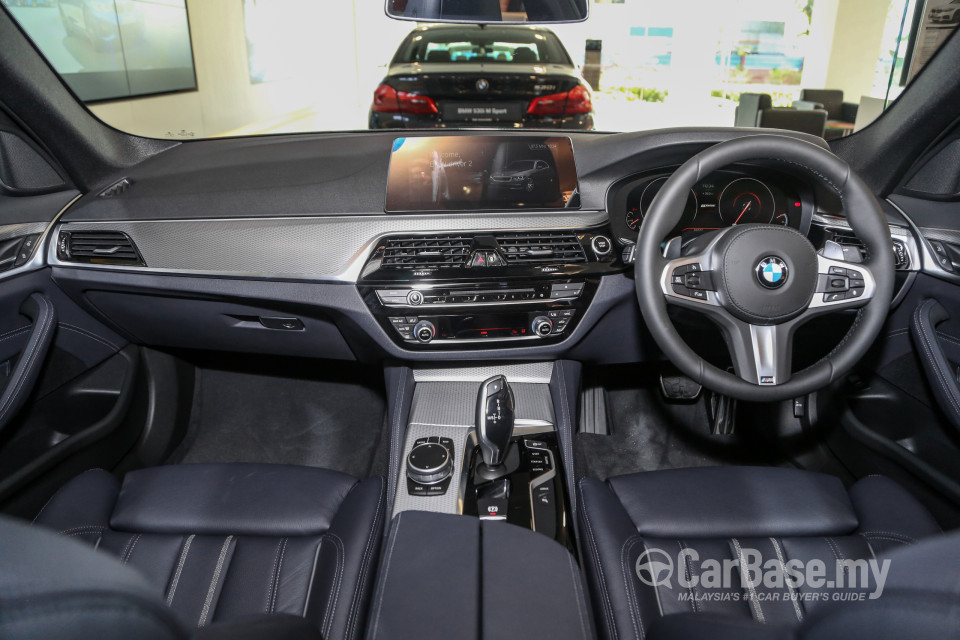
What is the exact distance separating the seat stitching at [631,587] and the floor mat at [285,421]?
1276 mm

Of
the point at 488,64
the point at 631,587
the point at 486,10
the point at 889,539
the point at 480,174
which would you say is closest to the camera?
the point at 631,587

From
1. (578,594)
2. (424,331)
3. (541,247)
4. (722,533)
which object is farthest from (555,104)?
(578,594)

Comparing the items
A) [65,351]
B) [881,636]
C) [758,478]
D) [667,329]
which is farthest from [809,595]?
[65,351]

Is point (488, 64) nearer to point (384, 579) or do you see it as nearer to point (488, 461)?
point (488, 461)

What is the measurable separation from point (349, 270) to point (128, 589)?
131cm

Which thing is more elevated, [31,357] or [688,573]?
[31,357]

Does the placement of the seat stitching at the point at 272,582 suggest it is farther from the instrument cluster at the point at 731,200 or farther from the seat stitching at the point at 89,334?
the instrument cluster at the point at 731,200

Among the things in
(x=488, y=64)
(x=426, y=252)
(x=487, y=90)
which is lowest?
(x=426, y=252)

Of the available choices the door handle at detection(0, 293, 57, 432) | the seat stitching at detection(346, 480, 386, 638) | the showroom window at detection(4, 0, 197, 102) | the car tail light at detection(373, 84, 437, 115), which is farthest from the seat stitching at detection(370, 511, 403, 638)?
the showroom window at detection(4, 0, 197, 102)

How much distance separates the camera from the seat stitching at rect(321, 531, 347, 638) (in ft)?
4.01

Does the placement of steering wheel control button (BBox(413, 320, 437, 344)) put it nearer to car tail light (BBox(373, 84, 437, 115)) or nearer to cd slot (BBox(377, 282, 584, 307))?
cd slot (BBox(377, 282, 584, 307))

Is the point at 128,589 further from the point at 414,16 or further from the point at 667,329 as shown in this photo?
the point at 414,16

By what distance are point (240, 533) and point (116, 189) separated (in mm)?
1118

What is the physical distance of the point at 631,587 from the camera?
1.27m
